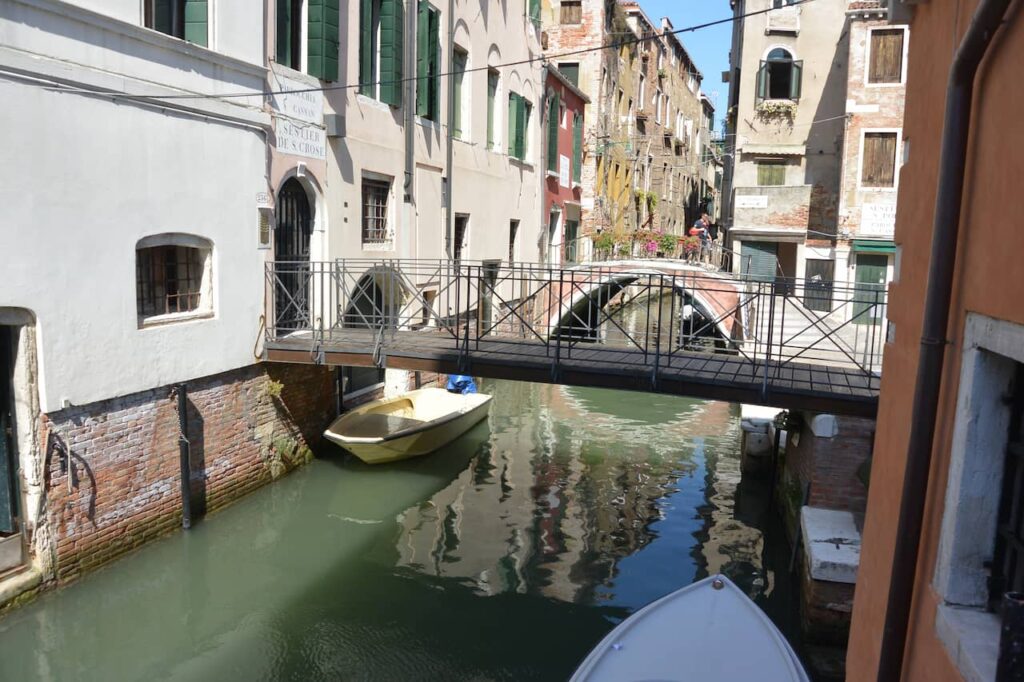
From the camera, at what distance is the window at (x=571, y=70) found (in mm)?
25484

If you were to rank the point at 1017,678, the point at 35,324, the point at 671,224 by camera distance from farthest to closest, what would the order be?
the point at 671,224, the point at 35,324, the point at 1017,678

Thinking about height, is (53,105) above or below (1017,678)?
above

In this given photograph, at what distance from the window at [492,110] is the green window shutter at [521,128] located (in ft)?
2.90

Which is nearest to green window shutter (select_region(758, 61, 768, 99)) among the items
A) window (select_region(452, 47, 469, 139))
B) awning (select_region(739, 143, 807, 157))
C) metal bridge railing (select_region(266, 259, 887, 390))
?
awning (select_region(739, 143, 807, 157))

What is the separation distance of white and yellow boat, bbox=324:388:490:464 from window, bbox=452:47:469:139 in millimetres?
4972

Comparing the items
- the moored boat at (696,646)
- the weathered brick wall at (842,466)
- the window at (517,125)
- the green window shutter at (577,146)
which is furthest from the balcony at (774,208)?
the moored boat at (696,646)

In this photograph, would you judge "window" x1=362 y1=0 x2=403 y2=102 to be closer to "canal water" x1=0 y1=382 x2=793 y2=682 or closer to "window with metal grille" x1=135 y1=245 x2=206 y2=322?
"window with metal grille" x1=135 y1=245 x2=206 y2=322

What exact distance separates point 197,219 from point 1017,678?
8429mm

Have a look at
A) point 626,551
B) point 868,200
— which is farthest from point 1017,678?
point 868,200

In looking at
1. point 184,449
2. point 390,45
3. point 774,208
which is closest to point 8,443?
point 184,449

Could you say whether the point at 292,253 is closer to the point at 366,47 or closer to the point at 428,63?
the point at 366,47

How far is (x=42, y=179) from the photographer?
6953 mm

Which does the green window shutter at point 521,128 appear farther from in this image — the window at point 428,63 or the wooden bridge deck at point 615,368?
the wooden bridge deck at point 615,368

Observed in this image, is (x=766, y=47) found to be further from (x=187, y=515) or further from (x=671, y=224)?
(x=671, y=224)
